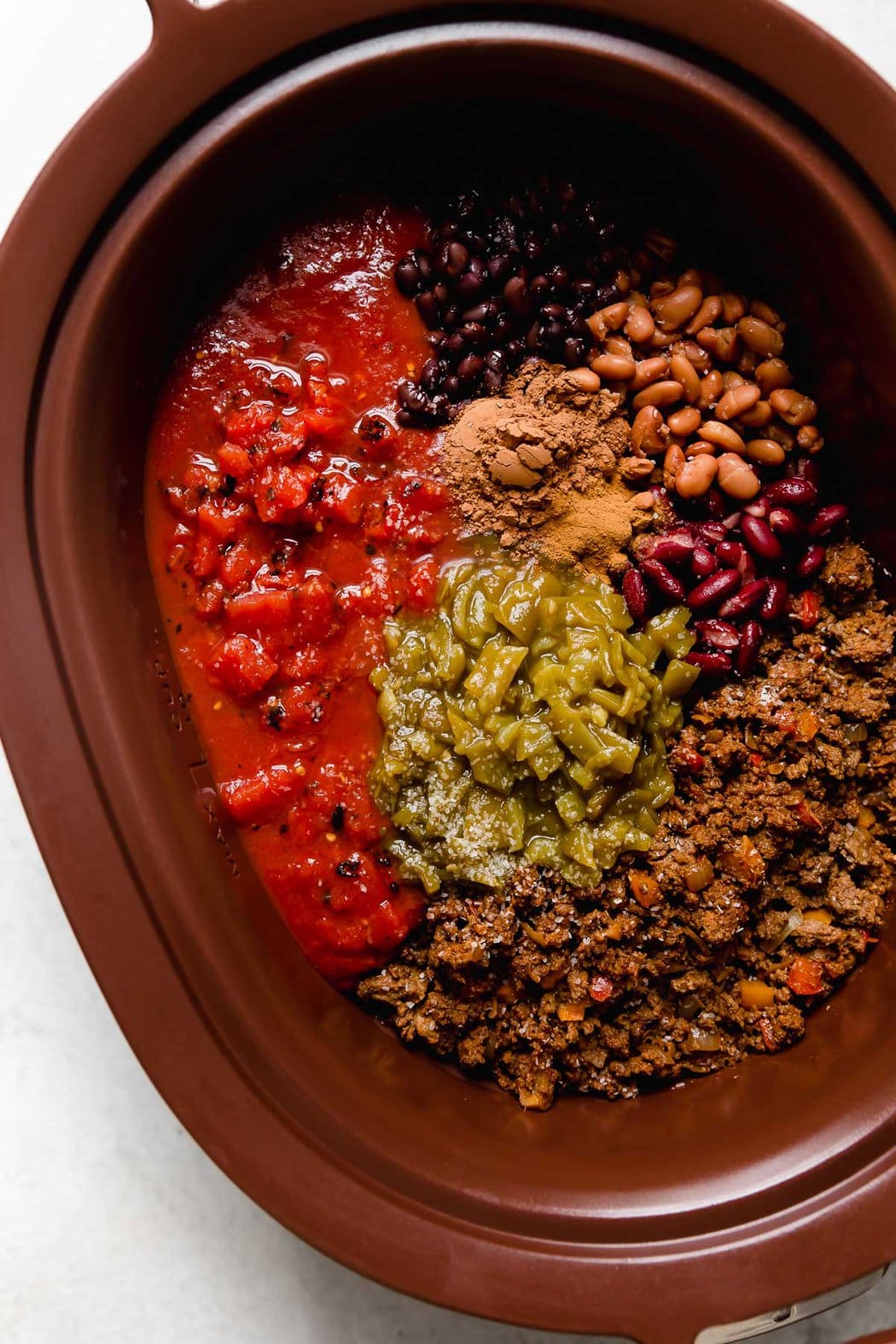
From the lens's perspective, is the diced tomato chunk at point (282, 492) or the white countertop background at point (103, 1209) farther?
the white countertop background at point (103, 1209)

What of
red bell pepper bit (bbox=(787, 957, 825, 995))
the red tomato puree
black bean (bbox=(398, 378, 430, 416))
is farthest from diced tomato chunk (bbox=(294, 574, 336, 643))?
red bell pepper bit (bbox=(787, 957, 825, 995))

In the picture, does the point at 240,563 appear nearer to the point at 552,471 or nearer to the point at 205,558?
the point at 205,558

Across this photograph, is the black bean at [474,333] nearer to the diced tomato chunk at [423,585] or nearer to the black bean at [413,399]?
the black bean at [413,399]

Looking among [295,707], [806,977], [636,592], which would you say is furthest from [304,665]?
[806,977]

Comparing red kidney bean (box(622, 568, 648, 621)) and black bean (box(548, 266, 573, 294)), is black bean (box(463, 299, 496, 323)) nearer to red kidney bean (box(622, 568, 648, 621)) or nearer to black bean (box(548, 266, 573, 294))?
black bean (box(548, 266, 573, 294))

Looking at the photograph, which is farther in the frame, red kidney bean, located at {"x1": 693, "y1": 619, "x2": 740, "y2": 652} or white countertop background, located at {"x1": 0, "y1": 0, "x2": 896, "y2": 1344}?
white countertop background, located at {"x1": 0, "y1": 0, "x2": 896, "y2": 1344}

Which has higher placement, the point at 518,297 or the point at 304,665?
the point at 518,297

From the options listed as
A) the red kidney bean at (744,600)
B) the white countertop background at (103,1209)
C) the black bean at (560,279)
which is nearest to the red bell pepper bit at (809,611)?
the red kidney bean at (744,600)
